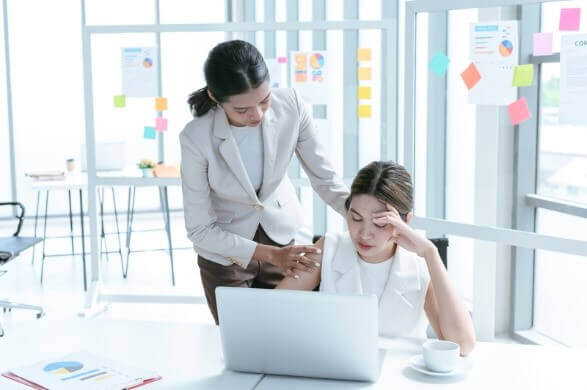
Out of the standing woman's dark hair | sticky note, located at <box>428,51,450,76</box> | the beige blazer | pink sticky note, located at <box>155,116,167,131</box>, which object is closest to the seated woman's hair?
the beige blazer

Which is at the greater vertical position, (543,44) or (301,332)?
(543,44)

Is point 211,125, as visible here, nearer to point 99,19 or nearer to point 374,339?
point 374,339

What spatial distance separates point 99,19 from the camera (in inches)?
289

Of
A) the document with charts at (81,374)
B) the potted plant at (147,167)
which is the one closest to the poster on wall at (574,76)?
the document with charts at (81,374)

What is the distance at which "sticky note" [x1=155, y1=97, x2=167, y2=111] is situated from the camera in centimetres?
409

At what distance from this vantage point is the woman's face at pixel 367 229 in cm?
199

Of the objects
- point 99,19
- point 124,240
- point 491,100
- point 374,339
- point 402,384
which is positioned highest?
point 99,19

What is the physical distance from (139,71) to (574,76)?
236 centimetres

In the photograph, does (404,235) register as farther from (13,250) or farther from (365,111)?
(13,250)

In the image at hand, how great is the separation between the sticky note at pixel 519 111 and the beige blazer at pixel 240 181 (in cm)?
88

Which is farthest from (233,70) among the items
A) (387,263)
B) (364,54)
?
(364,54)

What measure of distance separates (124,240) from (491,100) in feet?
14.9

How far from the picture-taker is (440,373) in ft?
5.24

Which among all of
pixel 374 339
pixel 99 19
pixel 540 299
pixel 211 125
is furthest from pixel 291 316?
pixel 99 19
